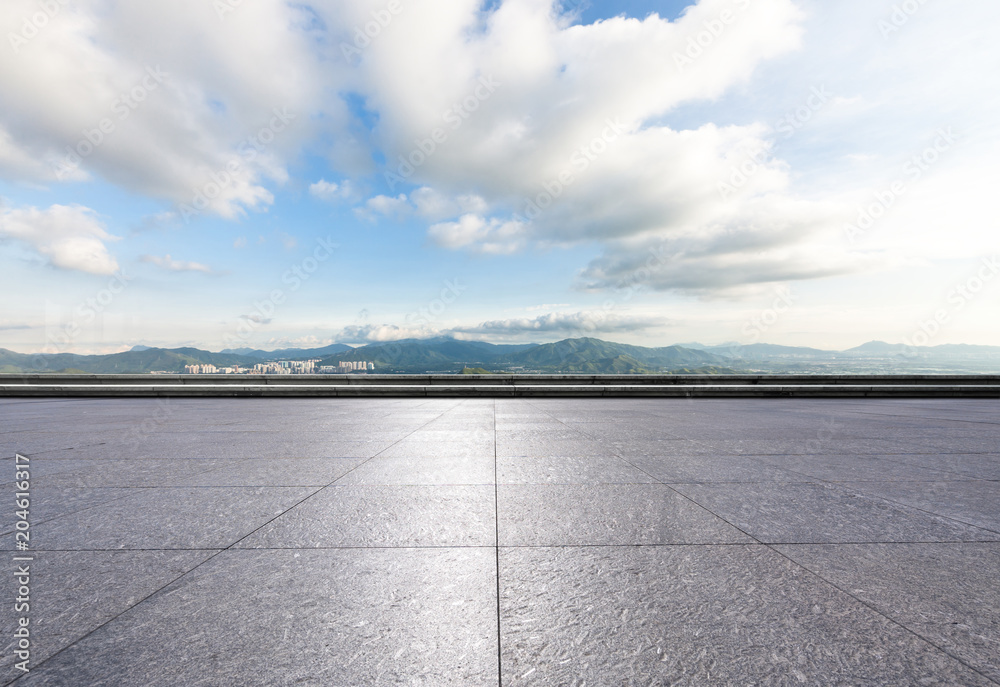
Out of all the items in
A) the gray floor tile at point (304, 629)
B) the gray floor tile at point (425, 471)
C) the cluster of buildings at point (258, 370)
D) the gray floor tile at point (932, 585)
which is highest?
the cluster of buildings at point (258, 370)

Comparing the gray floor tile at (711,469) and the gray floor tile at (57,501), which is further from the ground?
the gray floor tile at (711,469)

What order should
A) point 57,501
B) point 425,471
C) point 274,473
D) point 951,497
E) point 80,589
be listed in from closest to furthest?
point 80,589
point 57,501
point 951,497
point 274,473
point 425,471

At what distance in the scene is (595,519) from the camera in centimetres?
374

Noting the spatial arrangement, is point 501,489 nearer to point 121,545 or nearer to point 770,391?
point 121,545

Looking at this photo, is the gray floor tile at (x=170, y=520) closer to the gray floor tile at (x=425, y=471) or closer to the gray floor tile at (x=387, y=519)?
the gray floor tile at (x=387, y=519)

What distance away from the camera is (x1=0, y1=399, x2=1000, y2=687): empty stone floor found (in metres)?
2.00

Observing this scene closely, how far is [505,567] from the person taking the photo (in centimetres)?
291

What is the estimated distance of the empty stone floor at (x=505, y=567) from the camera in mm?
1999

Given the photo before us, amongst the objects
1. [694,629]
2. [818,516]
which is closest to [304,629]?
[694,629]

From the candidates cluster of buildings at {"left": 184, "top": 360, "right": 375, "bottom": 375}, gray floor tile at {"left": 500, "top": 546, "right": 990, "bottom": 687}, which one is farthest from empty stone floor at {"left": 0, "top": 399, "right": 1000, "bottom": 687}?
cluster of buildings at {"left": 184, "top": 360, "right": 375, "bottom": 375}

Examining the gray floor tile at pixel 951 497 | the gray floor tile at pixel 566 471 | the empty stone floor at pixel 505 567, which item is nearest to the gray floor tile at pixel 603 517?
the empty stone floor at pixel 505 567

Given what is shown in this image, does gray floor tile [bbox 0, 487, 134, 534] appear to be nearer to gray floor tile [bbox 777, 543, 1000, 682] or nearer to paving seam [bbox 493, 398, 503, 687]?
paving seam [bbox 493, 398, 503, 687]

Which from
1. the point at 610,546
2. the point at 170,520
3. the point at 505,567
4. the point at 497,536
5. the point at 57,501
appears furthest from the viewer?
the point at 57,501

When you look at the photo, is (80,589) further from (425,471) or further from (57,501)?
(425,471)
